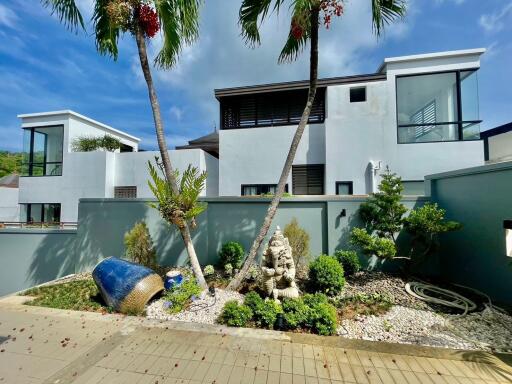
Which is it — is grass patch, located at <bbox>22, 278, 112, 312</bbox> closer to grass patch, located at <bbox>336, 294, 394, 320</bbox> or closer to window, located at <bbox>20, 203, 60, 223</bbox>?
grass patch, located at <bbox>336, 294, 394, 320</bbox>

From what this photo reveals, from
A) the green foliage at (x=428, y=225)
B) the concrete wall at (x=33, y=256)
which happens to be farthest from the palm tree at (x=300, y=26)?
the concrete wall at (x=33, y=256)

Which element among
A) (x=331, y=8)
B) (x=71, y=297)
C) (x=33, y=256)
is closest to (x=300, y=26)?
(x=331, y=8)

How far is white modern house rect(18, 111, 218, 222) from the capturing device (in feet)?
42.4

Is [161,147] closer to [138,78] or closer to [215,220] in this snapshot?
[138,78]

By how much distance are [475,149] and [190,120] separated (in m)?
18.3

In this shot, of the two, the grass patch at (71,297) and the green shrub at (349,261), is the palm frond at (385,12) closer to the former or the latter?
the green shrub at (349,261)

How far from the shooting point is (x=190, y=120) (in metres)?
20.0

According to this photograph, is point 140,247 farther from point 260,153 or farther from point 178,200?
point 260,153

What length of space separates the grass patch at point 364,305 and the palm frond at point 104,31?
804 centimetres

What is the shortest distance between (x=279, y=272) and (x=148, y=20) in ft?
20.7

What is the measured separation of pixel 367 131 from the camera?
394 inches

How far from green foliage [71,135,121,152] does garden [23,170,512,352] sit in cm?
920

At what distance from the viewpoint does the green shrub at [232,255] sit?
6605 mm

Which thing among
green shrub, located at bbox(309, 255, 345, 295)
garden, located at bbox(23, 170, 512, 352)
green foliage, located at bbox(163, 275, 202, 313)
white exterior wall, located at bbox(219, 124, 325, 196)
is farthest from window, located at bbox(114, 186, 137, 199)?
green shrub, located at bbox(309, 255, 345, 295)
